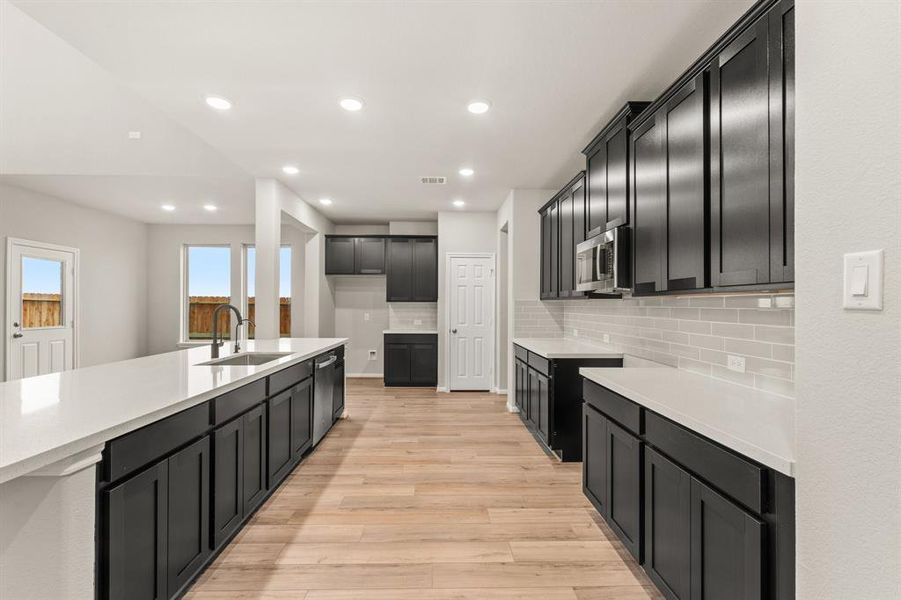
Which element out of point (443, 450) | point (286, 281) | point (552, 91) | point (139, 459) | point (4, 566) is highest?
point (552, 91)

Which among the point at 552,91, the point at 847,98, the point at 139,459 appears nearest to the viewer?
the point at 847,98

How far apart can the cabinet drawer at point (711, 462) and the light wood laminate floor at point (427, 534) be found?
777mm

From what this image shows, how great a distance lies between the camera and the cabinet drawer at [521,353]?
430 centimetres

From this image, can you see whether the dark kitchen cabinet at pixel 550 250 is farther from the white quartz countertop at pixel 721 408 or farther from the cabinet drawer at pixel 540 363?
the white quartz countertop at pixel 721 408

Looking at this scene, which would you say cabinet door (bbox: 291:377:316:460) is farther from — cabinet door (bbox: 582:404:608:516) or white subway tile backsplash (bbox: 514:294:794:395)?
white subway tile backsplash (bbox: 514:294:794:395)

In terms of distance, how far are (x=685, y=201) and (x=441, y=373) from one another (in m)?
4.84

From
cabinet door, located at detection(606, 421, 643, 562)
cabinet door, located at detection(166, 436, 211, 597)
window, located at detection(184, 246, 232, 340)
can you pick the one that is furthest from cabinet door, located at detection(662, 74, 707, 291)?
window, located at detection(184, 246, 232, 340)

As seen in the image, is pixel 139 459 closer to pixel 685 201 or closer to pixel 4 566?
pixel 4 566

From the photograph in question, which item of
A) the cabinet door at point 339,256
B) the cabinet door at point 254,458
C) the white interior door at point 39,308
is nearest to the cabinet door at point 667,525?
the cabinet door at point 254,458

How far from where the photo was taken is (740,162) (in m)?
1.62

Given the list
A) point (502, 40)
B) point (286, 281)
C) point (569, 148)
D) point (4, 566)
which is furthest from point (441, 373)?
point (4, 566)

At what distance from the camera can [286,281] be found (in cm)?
739

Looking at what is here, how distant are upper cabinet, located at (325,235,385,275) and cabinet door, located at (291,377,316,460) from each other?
3613 mm

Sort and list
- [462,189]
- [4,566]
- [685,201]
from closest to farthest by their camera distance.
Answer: [4,566] → [685,201] → [462,189]
